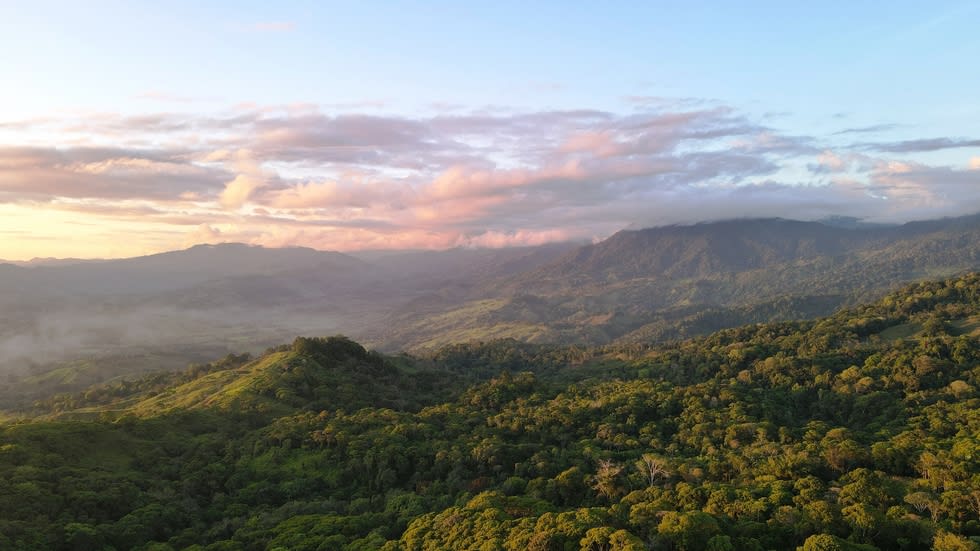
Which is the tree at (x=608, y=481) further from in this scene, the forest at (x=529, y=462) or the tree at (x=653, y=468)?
the tree at (x=653, y=468)

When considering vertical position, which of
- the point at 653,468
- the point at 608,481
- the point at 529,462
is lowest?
the point at 529,462

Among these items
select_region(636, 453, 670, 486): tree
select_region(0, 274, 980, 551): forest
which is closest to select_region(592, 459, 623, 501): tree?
select_region(0, 274, 980, 551): forest

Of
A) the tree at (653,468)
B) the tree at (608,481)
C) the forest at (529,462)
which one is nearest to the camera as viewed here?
the forest at (529,462)

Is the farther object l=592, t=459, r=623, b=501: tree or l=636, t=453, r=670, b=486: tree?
l=636, t=453, r=670, b=486: tree

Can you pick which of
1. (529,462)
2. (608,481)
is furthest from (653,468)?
(529,462)

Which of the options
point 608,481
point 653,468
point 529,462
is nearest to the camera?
point 608,481

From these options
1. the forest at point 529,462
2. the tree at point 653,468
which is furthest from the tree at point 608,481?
the tree at point 653,468

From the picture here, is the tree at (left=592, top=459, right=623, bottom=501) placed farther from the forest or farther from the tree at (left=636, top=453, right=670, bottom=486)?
the tree at (left=636, top=453, right=670, bottom=486)

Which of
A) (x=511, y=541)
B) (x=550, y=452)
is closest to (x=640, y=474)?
(x=550, y=452)

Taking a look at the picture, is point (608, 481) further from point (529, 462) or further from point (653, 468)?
point (529, 462)
